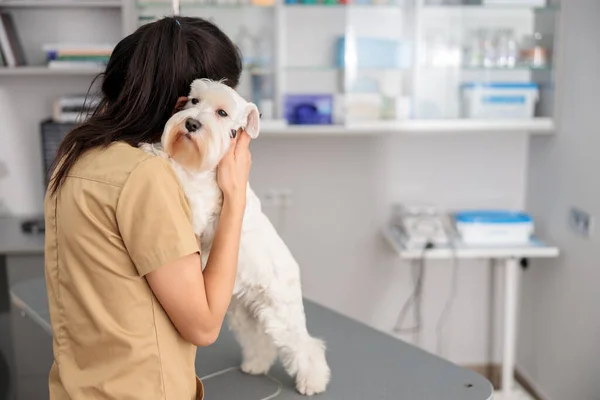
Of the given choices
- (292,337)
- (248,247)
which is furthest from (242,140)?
(292,337)

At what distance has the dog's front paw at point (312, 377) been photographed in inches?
62.7

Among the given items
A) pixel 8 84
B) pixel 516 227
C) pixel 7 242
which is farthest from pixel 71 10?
pixel 516 227

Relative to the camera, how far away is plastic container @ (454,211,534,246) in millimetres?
2986

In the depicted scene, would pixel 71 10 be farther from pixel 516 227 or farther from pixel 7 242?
pixel 516 227

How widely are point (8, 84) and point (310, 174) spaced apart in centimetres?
150

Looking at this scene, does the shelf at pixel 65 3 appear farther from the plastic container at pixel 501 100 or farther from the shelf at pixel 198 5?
the plastic container at pixel 501 100

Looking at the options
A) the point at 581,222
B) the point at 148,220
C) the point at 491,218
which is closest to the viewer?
the point at 148,220

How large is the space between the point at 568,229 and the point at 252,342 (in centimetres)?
176

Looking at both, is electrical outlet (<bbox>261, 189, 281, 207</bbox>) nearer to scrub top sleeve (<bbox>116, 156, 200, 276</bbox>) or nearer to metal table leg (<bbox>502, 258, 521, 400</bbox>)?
metal table leg (<bbox>502, 258, 521, 400</bbox>)

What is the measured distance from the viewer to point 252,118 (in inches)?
55.3

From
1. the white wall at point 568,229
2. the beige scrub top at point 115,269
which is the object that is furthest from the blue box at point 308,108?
the beige scrub top at point 115,269

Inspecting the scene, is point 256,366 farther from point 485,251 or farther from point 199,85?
point 485,251

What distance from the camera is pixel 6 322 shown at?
311cm

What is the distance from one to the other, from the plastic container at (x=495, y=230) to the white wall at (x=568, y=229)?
0.16 meters
